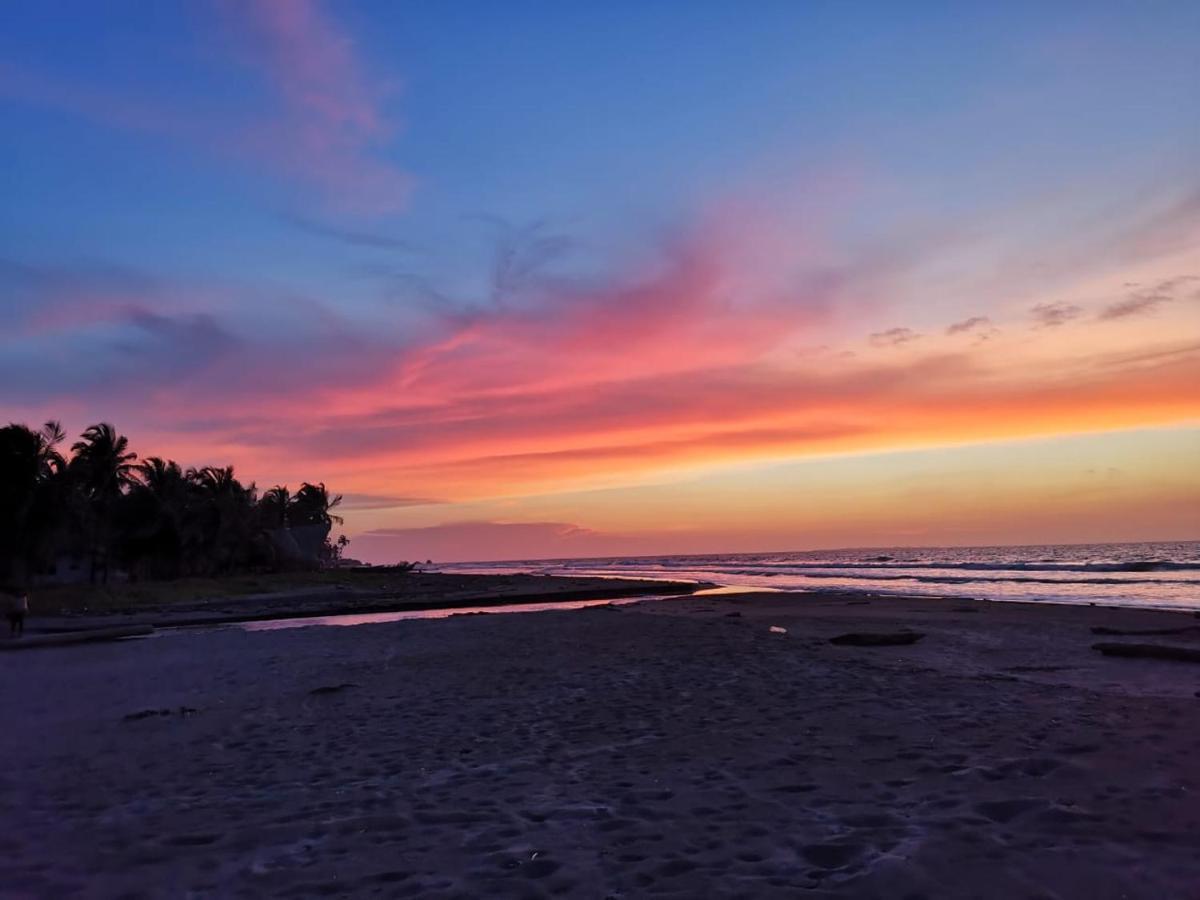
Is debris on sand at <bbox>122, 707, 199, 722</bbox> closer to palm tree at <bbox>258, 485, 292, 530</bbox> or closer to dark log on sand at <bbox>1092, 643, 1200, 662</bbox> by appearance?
dark log on sand at <bbox>1092, 643, 1200, 662</bbox>

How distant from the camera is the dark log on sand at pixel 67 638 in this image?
22.1 metres

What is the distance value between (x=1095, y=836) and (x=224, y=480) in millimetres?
84546

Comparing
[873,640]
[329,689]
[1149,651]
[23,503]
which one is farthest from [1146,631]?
[23,503]

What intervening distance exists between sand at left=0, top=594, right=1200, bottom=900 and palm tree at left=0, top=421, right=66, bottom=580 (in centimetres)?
4327

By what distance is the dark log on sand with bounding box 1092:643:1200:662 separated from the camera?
14125 millimetres

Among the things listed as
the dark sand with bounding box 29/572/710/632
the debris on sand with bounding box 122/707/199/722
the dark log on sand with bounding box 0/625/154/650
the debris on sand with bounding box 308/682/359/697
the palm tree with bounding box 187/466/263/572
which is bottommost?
the dark sand with bounding box 29/572/710/632

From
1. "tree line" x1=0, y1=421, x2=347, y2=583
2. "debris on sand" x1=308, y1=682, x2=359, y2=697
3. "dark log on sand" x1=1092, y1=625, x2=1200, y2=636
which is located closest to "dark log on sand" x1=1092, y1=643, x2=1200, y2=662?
"dark log on sand" x1=1092, y1=625, x2=1200, y2=636

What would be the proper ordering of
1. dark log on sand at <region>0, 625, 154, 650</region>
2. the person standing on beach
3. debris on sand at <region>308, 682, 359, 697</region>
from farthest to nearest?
the person standing on beach, dark log on sand at <region>0, 625, 154, 650</region>, debris on sand at <region>308, 682, 359, 697</region>

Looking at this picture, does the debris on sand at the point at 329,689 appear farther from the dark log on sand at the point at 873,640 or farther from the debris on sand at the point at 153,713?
the dark log on sand at the point at 873,640

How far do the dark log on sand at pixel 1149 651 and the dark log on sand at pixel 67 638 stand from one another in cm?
2582

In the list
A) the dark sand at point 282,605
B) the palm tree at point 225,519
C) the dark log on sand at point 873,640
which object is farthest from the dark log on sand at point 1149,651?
the palm tree at point 225,519

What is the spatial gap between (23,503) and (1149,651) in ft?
190

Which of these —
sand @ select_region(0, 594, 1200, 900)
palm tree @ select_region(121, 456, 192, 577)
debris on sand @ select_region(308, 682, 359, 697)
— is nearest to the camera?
sand @ select_region(0, 594, 1200, 900)

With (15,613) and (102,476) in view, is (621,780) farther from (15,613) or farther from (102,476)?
(102,476)
